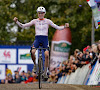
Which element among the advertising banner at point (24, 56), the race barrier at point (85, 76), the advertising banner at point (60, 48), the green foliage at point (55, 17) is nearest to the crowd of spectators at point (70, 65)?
the race barrier at point (85, 76)

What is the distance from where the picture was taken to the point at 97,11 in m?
13.4

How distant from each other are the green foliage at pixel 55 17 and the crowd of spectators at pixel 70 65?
8399 millimetres

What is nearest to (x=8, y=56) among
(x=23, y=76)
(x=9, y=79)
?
(x=9, y=79)

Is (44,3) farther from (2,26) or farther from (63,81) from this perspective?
(63,81)

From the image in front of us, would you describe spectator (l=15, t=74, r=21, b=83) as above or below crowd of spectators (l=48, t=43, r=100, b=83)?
below

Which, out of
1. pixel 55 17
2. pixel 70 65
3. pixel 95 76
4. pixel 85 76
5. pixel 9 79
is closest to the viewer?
pixel 95 76

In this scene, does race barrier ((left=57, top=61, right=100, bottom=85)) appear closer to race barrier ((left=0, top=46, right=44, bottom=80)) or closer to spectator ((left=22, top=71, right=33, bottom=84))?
spectator ((left=22, top=71, right=33, bottom=84))

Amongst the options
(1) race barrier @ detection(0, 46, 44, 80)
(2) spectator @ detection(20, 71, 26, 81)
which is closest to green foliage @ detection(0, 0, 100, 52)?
(1) race barrier @ detection(0, 46, 44, 80)

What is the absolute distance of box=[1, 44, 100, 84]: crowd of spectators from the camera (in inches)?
643

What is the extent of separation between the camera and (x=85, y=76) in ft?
53.8

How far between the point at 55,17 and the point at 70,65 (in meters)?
17.3

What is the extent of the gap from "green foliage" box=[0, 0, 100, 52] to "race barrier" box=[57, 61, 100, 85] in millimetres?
16457

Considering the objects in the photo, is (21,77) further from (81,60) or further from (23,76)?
(81,60)

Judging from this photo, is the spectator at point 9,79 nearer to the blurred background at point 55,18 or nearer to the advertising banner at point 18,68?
the advertising banner at point 18,68
